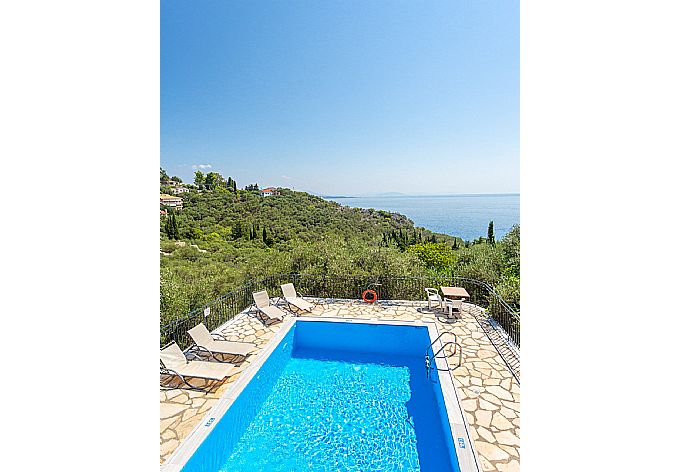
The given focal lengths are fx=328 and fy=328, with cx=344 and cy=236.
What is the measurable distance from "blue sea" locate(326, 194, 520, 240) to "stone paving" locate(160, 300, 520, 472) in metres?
12.7

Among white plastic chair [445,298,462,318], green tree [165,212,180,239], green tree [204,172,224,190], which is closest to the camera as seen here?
white plastic chair [445,298,462,318]

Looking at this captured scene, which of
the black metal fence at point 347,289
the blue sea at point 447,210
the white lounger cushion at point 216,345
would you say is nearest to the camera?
the white lounger cushion at point 216,345

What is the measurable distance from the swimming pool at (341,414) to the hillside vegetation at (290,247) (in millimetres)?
2442

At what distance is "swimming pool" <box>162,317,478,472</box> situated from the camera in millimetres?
3938

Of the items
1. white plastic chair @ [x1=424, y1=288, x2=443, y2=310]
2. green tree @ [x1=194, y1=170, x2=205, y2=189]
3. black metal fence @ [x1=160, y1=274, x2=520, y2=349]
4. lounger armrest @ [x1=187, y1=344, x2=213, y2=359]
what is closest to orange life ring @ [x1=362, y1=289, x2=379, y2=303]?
black metal fence @ [x1=160, y1=274, x2=520, y2=349]

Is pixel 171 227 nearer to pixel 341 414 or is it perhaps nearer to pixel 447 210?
pixel 341 414

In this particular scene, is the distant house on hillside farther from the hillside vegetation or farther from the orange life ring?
the orange life ring

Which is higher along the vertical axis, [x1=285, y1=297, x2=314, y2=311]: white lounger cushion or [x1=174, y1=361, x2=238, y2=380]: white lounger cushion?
[x1=285, y1=297, x2=314, y2=311]: white lounger cushion

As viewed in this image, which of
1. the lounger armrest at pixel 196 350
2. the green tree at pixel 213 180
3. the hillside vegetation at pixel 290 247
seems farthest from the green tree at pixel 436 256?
the green tree at pixel 213 180

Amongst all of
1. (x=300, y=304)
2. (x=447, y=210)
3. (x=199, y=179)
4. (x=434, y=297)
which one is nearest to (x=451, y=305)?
(x=434, y=297)

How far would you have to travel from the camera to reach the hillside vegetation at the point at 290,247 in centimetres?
905

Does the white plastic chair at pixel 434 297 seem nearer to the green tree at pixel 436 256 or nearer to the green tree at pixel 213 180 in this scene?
the green tree at pixel 436 256
